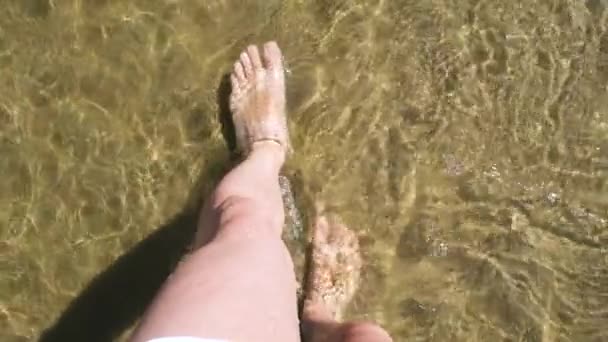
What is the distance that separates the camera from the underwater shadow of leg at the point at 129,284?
3.78m

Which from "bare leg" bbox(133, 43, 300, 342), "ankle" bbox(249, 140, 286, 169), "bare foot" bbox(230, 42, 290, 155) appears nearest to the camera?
"bare leg" bbox(133, 43, 300, 342)

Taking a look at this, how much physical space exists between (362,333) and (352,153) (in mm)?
932

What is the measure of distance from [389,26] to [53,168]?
169 centimetres

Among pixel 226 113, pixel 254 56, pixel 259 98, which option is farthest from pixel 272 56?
pixel 226 113

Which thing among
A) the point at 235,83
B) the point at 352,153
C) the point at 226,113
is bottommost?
the point at 352,153

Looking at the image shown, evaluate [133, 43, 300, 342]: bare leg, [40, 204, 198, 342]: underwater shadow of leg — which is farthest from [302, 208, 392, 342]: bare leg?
[40, 204, 198, 342]: underwater shadow of leg

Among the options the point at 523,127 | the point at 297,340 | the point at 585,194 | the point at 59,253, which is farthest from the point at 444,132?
the point at 59,253

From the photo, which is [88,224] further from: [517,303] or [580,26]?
[580,26]

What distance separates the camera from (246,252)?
9.09 feet

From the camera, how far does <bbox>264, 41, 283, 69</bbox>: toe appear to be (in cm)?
383

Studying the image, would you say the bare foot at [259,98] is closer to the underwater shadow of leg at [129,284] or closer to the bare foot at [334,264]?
the underwater shadow of leg at [129,284]

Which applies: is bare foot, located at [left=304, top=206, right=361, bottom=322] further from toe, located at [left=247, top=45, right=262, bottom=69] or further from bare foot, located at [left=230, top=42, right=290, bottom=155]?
toe, located at [left=247, top=45, right=262, bottom=69]

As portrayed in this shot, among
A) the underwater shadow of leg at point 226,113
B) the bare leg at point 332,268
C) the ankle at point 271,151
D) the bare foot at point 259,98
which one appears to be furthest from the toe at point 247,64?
the bare leg at point 332,268

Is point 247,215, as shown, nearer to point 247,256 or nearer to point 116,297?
point 247,256
